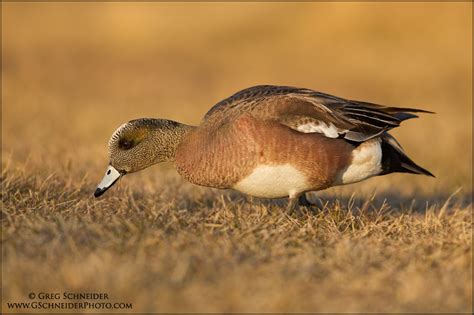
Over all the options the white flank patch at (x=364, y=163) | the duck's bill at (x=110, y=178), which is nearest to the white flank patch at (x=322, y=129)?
the white flank patch at (x=364, y=163)

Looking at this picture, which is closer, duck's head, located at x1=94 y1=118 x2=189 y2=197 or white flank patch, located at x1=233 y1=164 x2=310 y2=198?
white flank patch, located at x1=233 y1=164 x2=310 y2=198

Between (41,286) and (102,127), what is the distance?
5610 mm

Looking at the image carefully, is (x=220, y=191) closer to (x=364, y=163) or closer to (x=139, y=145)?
(x=139, y=145)

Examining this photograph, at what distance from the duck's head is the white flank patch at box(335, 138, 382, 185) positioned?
0.98 meters

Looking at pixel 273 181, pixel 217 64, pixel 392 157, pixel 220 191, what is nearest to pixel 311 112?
pixel 273 181

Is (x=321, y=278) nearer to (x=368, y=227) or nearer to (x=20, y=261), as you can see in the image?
(x=368, y=227)

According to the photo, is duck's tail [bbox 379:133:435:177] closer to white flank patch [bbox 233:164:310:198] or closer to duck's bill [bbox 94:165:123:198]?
white flank patch [bbox 233:164:310:198]

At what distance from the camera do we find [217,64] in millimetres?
12906

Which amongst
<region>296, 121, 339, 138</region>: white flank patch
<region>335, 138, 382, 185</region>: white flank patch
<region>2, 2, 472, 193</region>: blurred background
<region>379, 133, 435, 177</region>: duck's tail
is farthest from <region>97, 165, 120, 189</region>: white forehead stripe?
<region>2, 2, 472, 193</region>: blurred background

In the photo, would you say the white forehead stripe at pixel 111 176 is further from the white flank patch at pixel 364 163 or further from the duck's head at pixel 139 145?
the white flank patch at pixel 364 163

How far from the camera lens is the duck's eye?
423cm

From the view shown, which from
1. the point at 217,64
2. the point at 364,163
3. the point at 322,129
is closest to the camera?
the point at 322,129

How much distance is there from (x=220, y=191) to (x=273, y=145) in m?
1.19

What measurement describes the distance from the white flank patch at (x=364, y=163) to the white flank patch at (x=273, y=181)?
278mm
